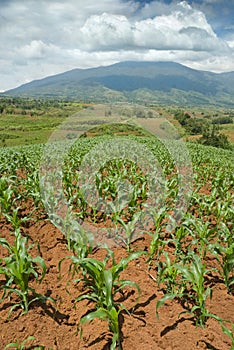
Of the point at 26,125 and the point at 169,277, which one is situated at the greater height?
the point at 169,277

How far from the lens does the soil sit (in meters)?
2.55

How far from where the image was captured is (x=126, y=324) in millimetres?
2738

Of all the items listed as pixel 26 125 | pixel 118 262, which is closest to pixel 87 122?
pixel 118 262

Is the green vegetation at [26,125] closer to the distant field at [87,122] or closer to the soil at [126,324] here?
the distant field at [87,122]

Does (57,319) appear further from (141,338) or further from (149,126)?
(149,126)

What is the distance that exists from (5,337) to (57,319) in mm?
510

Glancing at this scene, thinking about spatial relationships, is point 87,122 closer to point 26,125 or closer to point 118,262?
point 118,262

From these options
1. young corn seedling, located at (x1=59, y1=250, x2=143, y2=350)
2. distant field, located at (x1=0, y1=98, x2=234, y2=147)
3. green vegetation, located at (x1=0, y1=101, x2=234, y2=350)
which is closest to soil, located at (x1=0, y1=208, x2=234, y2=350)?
green vegetation, located at (x1=0, y1=101, x2=234, y2=350)

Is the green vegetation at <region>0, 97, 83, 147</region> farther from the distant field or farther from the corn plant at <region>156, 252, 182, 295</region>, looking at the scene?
the corn plant at <region>156, 252, 182, 295</region>

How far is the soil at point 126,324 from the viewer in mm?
2555

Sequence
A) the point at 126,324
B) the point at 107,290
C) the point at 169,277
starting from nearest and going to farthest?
the point at 107,290, the point at 126,324, the point at 169,277

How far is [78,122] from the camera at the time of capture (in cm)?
3481

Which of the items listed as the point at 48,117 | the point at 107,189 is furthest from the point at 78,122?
the point at 48,117

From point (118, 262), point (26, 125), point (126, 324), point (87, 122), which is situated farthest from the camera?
point (26, 125)
